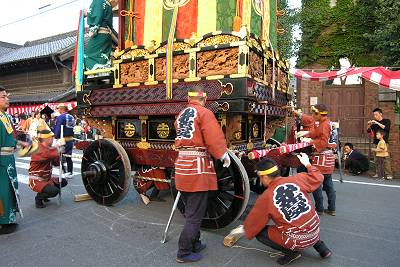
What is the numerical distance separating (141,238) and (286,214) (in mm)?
1816

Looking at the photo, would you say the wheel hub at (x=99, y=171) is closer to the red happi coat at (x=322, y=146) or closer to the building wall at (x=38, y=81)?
the red happi coat at (x=322, y=146)

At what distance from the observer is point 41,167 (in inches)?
203

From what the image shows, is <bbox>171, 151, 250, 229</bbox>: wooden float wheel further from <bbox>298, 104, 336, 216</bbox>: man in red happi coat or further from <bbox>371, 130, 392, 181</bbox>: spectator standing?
<bbox>371, 130, 392, 181</bbox>: spectator standing

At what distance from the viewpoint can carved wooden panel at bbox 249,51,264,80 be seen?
400cm

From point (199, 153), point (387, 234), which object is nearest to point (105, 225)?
point (199, 153)

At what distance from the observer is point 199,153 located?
3.27 metres

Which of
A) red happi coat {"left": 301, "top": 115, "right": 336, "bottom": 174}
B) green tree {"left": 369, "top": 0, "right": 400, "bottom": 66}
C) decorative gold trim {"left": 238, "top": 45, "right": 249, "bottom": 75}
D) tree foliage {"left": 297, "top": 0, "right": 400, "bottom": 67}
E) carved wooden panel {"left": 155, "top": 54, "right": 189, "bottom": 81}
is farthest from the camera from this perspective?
tree foliage {"left": 297, "top": 0, "right": 400, "bottom": 67}

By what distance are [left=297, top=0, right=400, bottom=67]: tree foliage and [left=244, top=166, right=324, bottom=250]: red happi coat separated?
11.6 m

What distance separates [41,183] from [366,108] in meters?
12.5

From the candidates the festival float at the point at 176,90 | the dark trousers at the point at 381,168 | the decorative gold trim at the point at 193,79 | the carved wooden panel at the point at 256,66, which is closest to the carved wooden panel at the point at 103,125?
the festival float at the point at 176,90

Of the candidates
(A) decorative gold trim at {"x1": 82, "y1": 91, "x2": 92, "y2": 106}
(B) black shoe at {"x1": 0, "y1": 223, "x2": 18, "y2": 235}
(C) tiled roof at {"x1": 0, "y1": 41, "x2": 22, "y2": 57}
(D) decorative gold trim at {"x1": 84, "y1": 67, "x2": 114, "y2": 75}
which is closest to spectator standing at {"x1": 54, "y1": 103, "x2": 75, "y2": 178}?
(A) decorative gold trim at {"x1": 82, "y1": 91, "x2": 92, "y2": 106}

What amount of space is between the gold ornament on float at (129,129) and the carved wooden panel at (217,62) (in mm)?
1560

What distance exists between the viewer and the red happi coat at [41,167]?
5.12 metres

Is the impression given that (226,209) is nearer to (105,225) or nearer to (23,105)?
(105,225)
